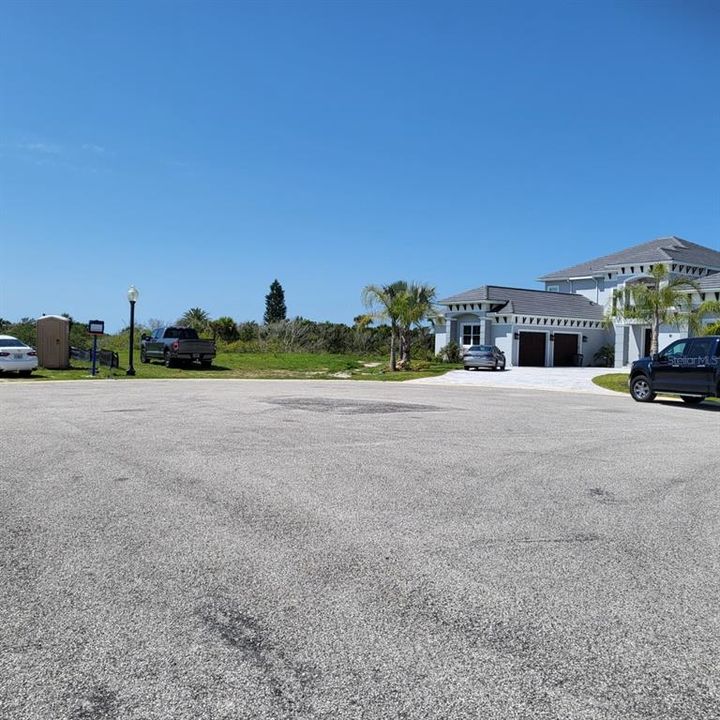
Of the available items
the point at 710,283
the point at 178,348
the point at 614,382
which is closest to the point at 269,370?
the point at 178,348

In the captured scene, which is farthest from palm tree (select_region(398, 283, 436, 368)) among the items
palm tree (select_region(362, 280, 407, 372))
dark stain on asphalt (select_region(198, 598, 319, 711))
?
dark stain on asphalt (select_region(198, 598, 319, 711))

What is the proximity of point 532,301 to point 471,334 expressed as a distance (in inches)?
177

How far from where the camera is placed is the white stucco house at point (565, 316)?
40188 millimetres

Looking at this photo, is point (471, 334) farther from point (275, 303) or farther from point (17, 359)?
point (275, 303)

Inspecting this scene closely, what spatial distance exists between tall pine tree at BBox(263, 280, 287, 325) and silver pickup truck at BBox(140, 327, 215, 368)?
116 ft

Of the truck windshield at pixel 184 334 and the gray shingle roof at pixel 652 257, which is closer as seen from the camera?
the truck windshield at pixel 184 334

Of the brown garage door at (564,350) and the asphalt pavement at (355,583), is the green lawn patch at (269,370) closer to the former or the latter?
the brown garage door at (564,350)

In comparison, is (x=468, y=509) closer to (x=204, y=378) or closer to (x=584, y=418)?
(x=584, y=418)

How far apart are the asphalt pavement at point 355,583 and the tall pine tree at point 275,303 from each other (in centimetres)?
6150

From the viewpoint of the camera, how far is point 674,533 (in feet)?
18.7

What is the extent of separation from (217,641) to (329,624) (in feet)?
2.03

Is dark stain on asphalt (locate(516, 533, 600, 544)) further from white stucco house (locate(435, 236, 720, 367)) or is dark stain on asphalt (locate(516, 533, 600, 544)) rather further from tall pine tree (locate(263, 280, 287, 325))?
tall pine tree (locate(263, 280, 287, 325))

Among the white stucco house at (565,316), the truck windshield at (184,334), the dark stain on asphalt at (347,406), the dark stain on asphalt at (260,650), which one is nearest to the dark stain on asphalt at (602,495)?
the dark stain on asphalt at (260,650)

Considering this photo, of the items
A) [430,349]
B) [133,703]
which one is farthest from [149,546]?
[430,349]
